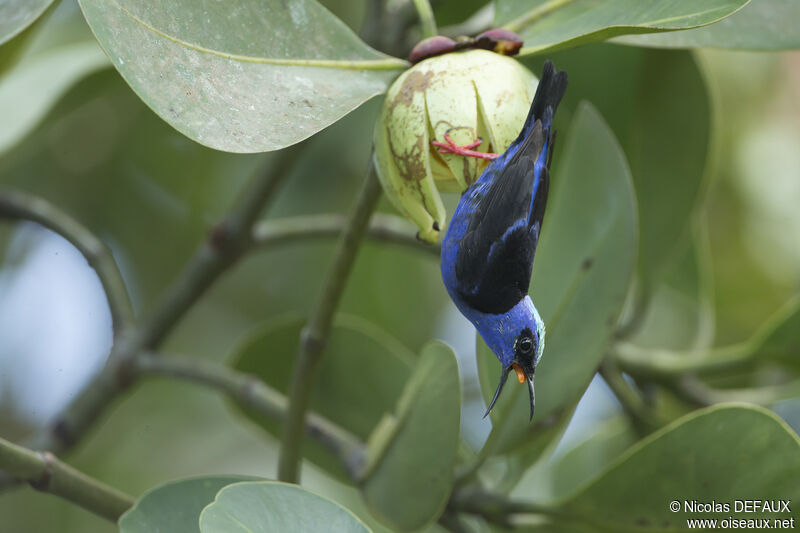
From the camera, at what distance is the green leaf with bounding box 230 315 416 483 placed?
4.04 ft

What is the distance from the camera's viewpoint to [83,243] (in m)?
1.32

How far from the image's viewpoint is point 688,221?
4.05 ft

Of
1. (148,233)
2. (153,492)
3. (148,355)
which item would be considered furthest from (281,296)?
(153,492)

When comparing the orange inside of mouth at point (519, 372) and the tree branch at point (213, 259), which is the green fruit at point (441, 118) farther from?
the tree branch at point (213, 259)

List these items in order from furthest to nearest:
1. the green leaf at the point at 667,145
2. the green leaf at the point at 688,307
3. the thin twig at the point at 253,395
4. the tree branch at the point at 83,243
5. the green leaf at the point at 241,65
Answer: the green leaf at the point at 688,307 < the tree branch at the point at 83,243 < the green leaf at the point at 667,145 < the thin twig at the point at 253,395 < the green leaf at the point at 241,65

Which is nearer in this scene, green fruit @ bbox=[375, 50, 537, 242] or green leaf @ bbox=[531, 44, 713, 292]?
green fruit @ bbox=[375, 50, 537, 242]

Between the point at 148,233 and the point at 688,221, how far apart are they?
118 cm

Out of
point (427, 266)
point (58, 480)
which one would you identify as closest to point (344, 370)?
point (58, 480)

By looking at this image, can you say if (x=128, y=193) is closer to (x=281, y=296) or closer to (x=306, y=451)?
(x=281, y=296)

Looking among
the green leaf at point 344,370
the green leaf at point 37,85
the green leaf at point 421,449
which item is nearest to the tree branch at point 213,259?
the green leaf at point 344,370

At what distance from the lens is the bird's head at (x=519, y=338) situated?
0.89 meters

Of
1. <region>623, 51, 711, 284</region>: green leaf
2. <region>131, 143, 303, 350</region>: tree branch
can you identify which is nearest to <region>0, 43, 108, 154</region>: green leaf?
<region>131, 143, 303, 350</region>: tree branch

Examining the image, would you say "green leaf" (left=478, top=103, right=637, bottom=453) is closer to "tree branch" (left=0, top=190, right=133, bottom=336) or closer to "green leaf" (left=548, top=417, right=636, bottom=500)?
"green leaf" (left=548, top=417, right=636, bottom=500)

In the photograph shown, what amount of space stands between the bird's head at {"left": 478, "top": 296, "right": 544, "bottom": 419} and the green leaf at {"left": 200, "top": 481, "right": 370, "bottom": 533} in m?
0.24
